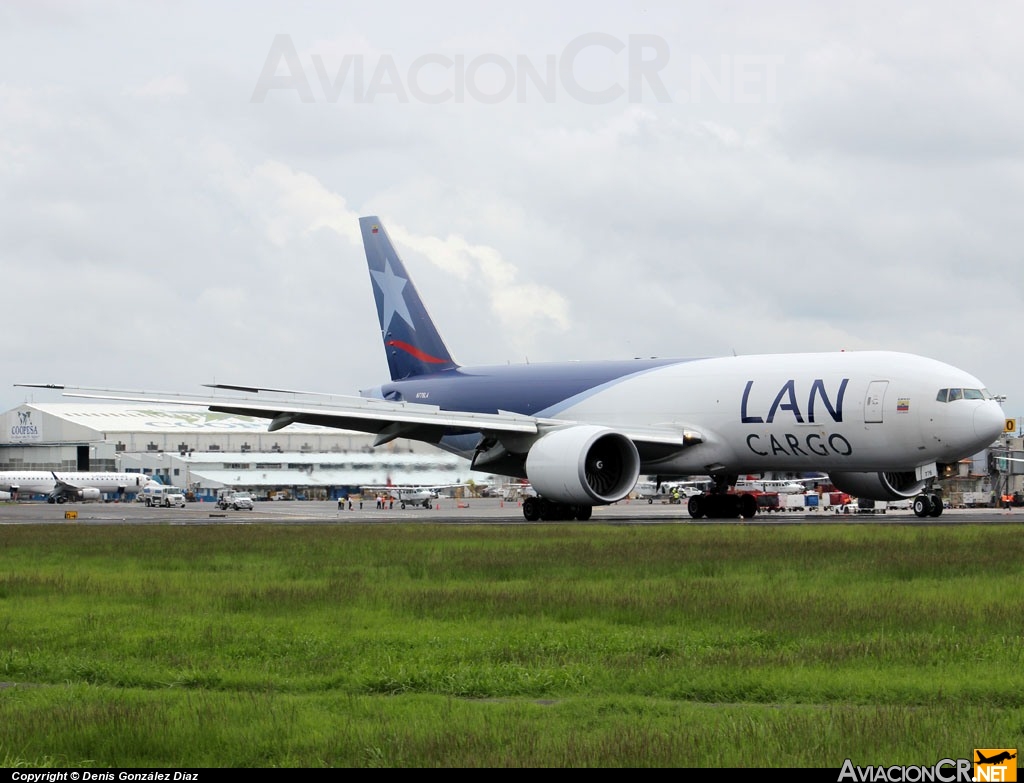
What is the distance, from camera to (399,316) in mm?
50438

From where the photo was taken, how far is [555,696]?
1030cm

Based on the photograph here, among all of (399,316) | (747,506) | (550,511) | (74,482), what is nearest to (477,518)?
(550,511)

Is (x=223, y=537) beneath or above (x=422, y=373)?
beneath

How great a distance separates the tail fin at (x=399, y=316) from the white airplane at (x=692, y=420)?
6.68 feet

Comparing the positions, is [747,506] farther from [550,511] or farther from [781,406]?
[550,511]

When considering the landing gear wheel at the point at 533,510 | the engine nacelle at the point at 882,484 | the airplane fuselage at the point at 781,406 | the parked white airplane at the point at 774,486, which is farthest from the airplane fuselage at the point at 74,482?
the engine nacelle at the point at 882,484

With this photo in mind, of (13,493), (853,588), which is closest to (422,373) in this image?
(853,588)

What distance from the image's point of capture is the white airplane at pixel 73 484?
104375mm

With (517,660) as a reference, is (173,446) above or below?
above

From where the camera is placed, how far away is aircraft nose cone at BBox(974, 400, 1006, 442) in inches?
1409

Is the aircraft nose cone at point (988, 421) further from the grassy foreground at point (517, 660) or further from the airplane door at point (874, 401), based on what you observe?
the grassy foreground at point (517, 660)

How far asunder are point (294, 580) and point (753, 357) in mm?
23846

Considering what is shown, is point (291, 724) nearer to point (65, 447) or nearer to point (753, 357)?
point (753, 357)

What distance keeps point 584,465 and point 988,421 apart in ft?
35.4
